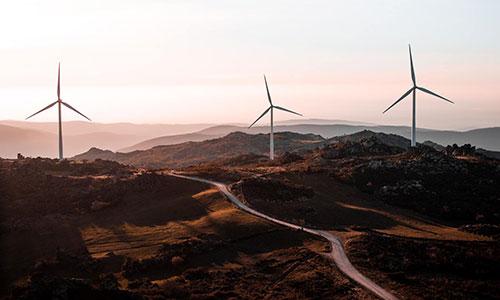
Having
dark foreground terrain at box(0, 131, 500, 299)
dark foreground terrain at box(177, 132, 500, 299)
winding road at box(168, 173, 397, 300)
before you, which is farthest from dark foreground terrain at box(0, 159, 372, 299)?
dark foreground terrain at box(177, 132, 500, 299)

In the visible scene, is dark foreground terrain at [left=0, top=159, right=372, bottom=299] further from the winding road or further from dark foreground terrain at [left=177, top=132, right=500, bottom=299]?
dark foreground terrain at [left=177, top=132, right=500, bottom=299]

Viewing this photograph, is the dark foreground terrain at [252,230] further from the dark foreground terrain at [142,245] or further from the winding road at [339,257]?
the winding road at [339,257]

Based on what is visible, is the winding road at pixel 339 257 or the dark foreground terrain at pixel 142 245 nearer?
the winding road at pixel 339 257

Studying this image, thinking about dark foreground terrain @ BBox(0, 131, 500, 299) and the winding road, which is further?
dark foreground terrain @ BBox(0, 131, 500, 299)

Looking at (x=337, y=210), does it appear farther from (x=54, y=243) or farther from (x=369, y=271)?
(x=54, y=243)

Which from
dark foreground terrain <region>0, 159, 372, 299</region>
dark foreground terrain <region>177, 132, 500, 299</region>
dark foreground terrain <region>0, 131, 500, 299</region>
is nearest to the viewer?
dark foreground terrain <region>0, 159, 372, 299</region>

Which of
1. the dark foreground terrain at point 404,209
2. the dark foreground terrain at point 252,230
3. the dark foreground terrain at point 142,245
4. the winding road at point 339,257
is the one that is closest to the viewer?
the winding road at point 339,257

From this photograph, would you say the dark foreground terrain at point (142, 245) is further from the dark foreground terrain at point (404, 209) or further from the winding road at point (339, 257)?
the dark foreground terrain at point (404, 209)

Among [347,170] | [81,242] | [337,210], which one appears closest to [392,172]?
[347,170]

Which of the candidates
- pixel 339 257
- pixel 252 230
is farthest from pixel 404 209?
pixel 339 257

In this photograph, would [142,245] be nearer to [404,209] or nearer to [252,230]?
[252,230]

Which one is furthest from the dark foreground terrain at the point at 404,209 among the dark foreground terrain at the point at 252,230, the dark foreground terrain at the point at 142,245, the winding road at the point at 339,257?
the dark foreground terrain at the point at 142,245

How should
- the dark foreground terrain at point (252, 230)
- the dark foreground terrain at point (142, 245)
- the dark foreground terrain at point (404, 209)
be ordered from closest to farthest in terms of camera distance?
the dark foreground terrain at point (142, 245) < the dark foreground terrain at point (252, 230) < the dark foreground terrain at point (404, 209)
